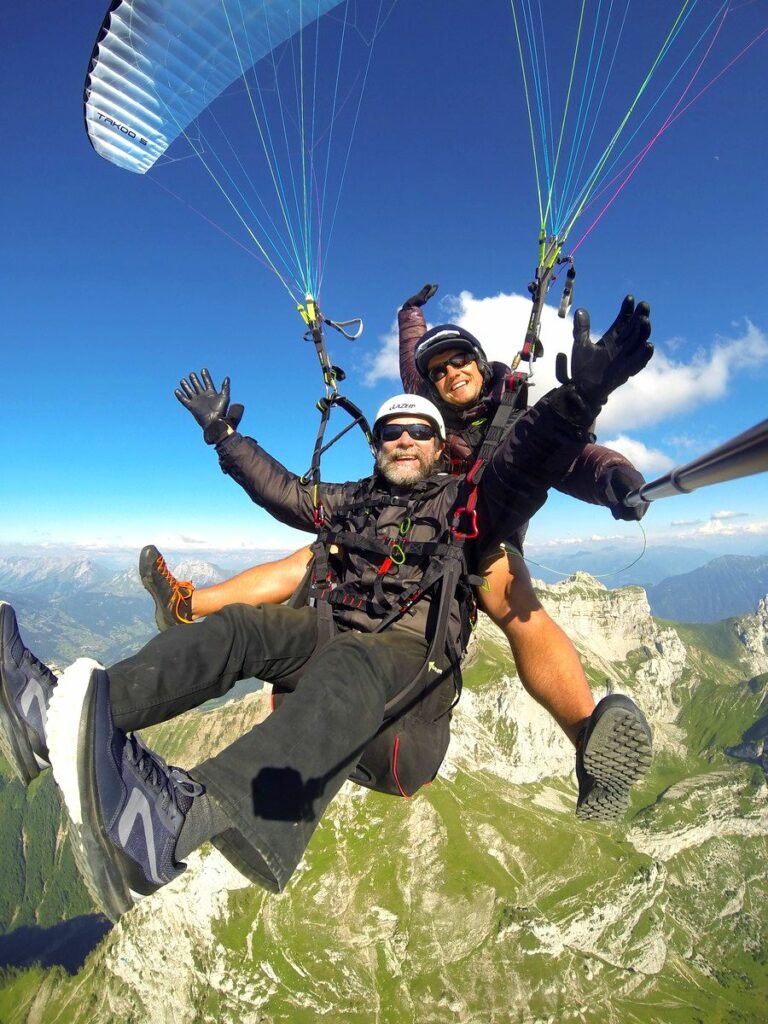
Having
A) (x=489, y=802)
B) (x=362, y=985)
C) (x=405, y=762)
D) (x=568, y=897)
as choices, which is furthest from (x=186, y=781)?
(x=489, y=802)

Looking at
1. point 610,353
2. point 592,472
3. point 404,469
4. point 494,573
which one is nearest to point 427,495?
point 404,469

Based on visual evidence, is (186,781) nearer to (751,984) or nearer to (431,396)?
(431,396)

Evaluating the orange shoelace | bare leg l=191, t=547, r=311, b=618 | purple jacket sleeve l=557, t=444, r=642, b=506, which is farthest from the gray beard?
the orange shoelace

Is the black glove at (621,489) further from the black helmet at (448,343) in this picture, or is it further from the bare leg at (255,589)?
the bare leg at (255,589)

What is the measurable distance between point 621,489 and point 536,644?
1877mm

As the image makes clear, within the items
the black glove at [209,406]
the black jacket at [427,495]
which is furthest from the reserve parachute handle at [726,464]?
the black glove at [209,406]

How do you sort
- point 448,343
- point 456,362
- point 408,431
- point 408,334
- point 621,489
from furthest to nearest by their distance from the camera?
1. point 408,334
2. point 456,362
3. point 448,343
4. point 408,431
5. point 621,489

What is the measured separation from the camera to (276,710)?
11.1 feet

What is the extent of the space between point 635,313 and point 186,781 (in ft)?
11.7

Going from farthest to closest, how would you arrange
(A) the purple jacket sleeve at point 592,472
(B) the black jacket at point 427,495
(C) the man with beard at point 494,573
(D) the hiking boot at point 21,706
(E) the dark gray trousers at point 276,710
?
(C) the man with beard at point 494,573 → (A) the purple jacket sleeve at point 592,472 → (B) the black jacket at point 427,495 → (D) the hiking boot at point 21,706 → (E) the dark gray trousers at point 276,710

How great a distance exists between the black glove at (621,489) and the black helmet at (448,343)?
8.20 ft

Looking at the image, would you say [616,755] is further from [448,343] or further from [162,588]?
[448,343]

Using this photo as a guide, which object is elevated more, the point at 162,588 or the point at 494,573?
the point at 494,573

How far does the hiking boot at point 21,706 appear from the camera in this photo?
2781mm
